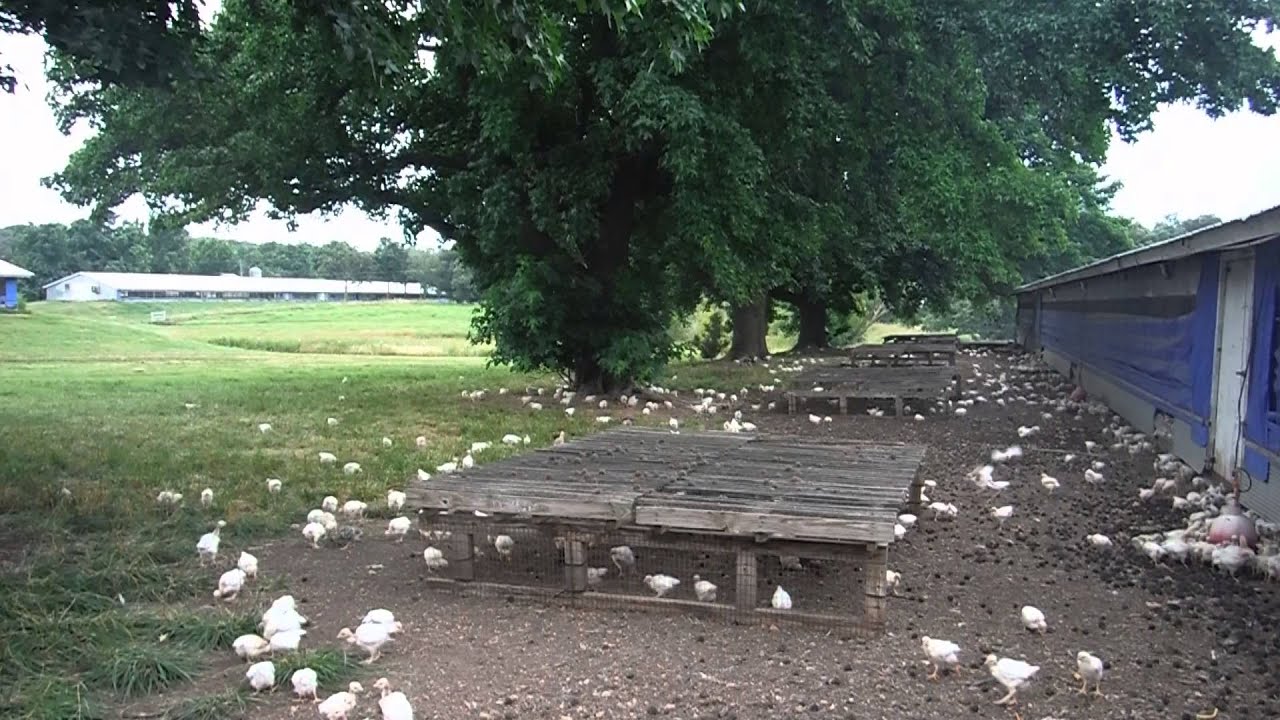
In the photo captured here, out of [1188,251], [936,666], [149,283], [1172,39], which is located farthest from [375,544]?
[149,283]

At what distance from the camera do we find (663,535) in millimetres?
5230


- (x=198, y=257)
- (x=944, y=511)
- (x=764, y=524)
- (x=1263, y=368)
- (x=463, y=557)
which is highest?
(x=198, y=257)

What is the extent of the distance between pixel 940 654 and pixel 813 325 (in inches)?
1239

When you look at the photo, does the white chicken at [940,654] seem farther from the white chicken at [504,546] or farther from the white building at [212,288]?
the white building at [212,288]

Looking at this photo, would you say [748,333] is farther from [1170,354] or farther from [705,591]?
[705,591]

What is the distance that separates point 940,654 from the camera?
4.35 m

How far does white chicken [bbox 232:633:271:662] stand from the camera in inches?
175

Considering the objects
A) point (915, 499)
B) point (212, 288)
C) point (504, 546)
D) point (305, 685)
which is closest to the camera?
point (305, 685)

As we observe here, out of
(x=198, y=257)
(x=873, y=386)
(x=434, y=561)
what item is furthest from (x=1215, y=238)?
(x=198, y=257)

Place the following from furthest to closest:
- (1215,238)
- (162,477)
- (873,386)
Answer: (873,386), (162,477), (1215,238)

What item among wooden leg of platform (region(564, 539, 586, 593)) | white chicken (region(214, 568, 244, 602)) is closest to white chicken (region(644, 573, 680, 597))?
wooden leg of platform (region(564, 539, 586, 593))

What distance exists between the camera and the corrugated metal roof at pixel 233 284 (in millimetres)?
90375

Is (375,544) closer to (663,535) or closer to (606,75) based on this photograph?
(663,535)

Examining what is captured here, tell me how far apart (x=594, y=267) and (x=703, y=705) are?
38.7ft
